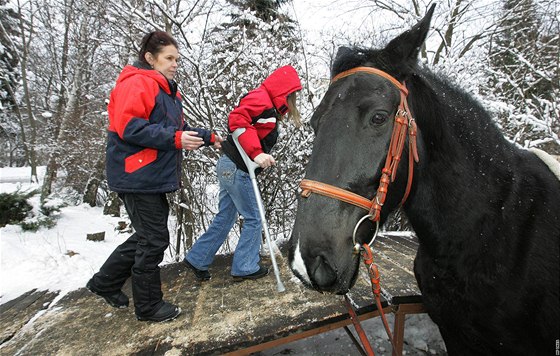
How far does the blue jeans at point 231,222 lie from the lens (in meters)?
3.07

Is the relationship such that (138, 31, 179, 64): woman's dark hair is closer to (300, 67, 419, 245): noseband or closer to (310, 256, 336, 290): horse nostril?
(300, 67, 419, 245): noseband

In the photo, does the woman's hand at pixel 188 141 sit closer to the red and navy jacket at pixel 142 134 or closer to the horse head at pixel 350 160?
the red and navy jacket at pixel 142 134

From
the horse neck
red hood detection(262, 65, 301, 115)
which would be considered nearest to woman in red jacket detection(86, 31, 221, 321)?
red hood detection(262, 65, 301, 115)

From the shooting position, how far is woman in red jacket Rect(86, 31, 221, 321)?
2.20 metres

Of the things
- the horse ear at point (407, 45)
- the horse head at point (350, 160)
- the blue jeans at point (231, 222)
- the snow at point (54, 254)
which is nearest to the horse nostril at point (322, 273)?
the horse head at point (350, 160)

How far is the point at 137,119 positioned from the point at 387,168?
1776 mm

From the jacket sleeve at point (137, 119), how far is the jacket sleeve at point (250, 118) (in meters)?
0.66

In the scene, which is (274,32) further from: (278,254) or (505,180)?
(505,180)

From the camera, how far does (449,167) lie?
60.6 inches

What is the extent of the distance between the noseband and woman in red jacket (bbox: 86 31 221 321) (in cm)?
132

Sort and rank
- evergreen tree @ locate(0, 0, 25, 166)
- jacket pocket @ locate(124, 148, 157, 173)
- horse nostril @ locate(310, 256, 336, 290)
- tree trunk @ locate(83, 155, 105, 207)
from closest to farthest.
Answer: horse nostril @ locate(310, 256, 336, 290) < jacket pocket @ locate(124, 148, 157, 173) < evergreen tree @ locate(0, 0, 25, 166) < tree trunk @ locate(83, 155, 105, 207)

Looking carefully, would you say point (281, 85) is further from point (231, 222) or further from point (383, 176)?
point (383, 176)

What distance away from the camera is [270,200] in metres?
5.20

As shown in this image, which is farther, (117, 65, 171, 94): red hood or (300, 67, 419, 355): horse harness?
(117, 65, 171, 94): red hood
